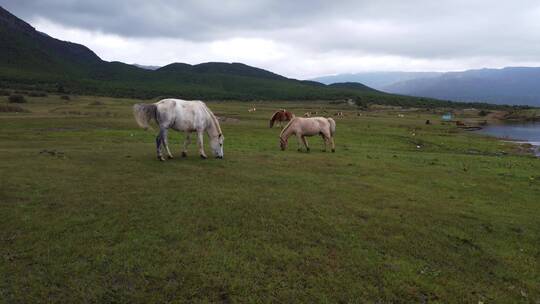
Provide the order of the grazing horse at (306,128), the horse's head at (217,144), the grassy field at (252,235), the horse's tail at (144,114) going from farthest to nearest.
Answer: the grazing horse at (306,128)
the horse's head at (217,144)
the horse's tail at (144,114)
the grassy field at (252,235)

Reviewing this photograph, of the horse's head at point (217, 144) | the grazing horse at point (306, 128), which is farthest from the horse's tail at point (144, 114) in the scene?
the grazing horse at point (306, 128)

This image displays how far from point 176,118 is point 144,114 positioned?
4.05 feet

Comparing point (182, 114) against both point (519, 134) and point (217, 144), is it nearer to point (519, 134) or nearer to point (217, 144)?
point (217, 144)

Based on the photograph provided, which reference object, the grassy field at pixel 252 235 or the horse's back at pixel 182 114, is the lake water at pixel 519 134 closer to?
the grassy field at pixel 252 235

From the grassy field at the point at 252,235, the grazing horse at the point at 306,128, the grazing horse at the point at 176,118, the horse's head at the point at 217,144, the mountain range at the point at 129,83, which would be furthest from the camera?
the mountain range at the point at 129,83

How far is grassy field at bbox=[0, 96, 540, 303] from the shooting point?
20.7ft

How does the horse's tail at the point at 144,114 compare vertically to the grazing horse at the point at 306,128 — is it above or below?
above

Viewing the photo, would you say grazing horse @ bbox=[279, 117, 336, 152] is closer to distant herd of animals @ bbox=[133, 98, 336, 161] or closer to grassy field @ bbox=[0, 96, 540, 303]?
distant herd of animals @ bbox=[133, 98, 336, 161]

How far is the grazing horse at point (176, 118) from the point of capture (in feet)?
45.6

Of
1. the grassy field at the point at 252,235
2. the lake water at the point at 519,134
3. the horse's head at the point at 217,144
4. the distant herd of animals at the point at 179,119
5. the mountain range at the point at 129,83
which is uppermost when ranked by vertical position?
the mountain range at the point at 129,83

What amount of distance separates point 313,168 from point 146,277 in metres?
10.1

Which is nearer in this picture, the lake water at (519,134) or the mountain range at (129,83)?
the lake water at (519,134)

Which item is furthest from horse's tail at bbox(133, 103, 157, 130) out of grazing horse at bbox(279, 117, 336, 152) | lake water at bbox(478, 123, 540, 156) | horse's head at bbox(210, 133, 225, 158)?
lake water at bbox(478, 123, 540, 156)

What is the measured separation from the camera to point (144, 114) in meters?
13.9
